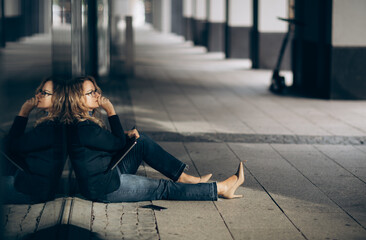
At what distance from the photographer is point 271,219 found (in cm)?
421

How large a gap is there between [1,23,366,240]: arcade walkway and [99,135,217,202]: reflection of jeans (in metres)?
0.07

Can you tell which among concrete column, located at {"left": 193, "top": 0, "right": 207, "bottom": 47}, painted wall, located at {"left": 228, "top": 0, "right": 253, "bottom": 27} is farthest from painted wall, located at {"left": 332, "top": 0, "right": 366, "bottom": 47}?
concrete column, located at {"left": 193, "top": 0, "right": 207, "bottom": 47}

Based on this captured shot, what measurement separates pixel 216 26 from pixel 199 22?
3.69m

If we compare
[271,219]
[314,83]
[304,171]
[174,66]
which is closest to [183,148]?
[304,171]

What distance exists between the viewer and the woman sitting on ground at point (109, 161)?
3.96 meters

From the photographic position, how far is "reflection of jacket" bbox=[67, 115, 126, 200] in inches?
156

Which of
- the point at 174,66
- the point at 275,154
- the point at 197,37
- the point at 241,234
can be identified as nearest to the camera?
the point at 241,234

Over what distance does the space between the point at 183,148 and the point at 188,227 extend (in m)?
2.59

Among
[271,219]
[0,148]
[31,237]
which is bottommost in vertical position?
[271,219]

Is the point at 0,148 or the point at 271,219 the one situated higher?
the point at 0,148

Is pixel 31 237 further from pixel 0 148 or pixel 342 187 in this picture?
pixel 342 187

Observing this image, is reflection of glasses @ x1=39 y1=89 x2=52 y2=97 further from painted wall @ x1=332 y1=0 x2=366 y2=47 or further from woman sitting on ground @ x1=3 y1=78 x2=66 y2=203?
painted wall @ x1=332 y1=0 x2=366 y2=47

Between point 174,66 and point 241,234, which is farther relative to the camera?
point 174,66

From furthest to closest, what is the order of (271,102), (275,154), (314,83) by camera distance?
(314,83) → (271,102) → (275,154)
